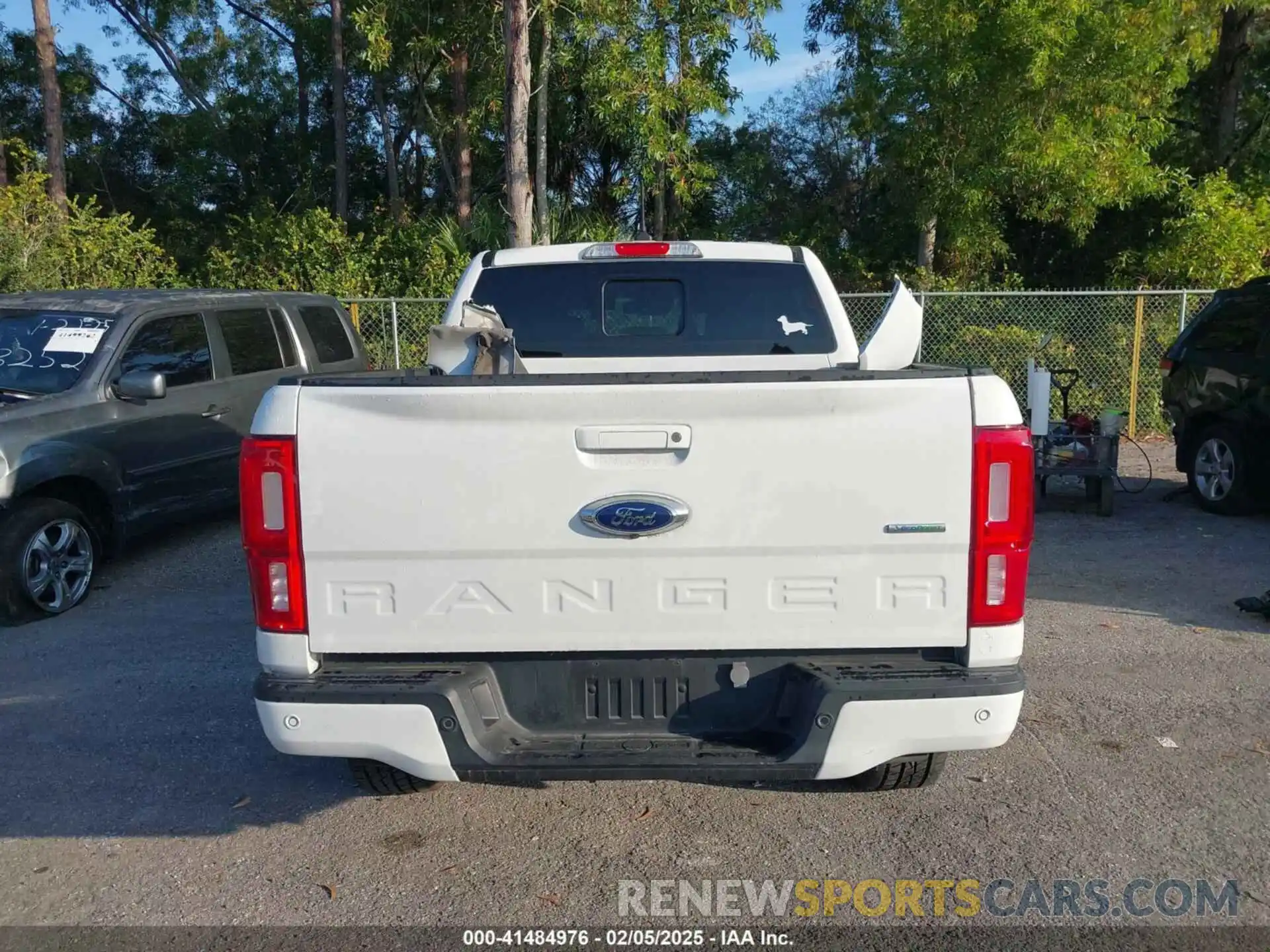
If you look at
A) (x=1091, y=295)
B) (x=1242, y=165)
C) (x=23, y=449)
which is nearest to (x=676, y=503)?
(x=23, y=449)

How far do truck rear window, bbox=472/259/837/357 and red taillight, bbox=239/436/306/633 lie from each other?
2.18 m

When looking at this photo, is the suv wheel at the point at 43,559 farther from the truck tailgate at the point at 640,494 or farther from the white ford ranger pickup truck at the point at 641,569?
the truck tailgate at the point at 640,494

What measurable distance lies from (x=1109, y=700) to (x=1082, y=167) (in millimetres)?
10841

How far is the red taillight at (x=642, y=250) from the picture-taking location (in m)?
5.08

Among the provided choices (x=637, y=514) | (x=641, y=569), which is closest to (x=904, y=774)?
(x=641, y=569)

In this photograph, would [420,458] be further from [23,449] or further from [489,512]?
[23,449]

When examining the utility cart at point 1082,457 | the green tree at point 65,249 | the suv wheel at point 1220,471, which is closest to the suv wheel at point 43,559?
the utility cart at point 1082,457

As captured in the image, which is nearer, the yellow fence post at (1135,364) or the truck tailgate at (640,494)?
the truck tailgate at (640,494)

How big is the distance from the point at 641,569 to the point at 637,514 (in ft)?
0.55

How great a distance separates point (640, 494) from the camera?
10.0ft

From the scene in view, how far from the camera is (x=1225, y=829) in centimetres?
373

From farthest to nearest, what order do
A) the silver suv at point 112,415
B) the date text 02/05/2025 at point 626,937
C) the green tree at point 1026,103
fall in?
the green tree at point 1026,103
the silver suv at point 112,415
the date text 02/05/2025 at point 626,937

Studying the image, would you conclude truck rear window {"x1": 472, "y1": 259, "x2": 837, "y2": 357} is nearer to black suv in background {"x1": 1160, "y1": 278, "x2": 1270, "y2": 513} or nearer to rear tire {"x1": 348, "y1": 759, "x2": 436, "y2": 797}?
rear tire {"x1": 348, "y1": 759, "x2": 436, "y2": 797}

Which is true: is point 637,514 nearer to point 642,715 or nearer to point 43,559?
point 642,715
